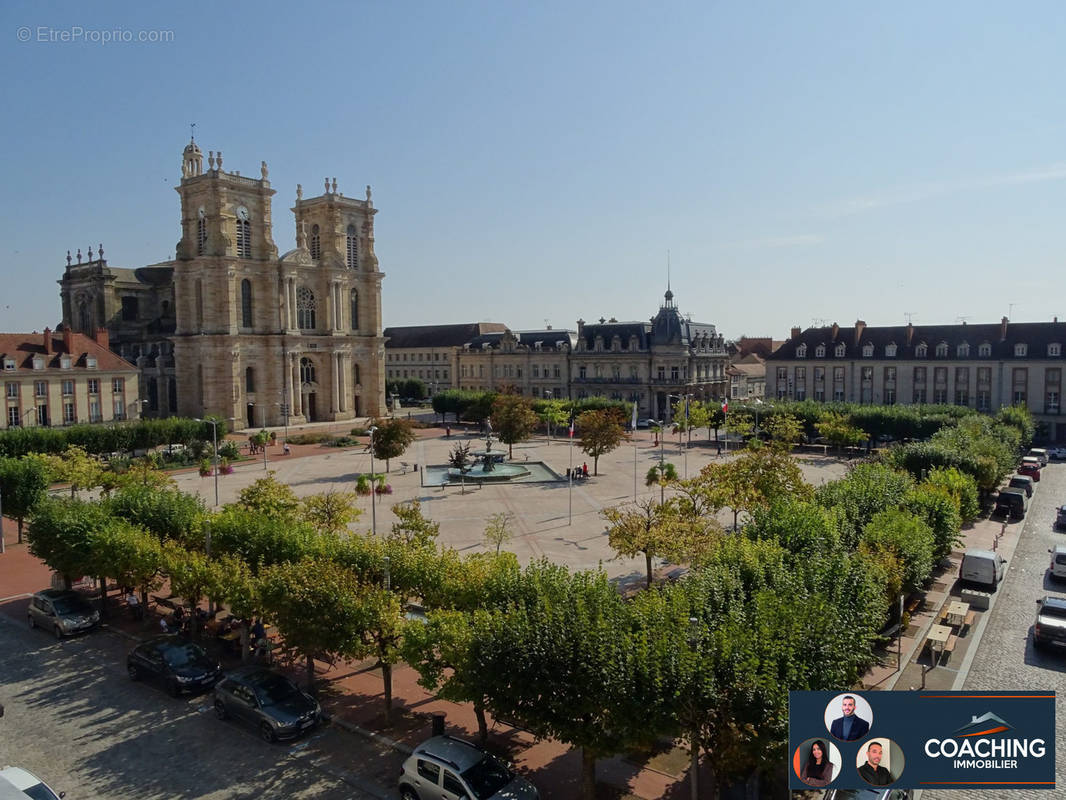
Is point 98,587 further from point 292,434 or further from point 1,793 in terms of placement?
point 292,434

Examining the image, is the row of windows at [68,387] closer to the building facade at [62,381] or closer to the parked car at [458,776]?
the building facade at [62,381]

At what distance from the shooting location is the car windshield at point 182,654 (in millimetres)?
21167

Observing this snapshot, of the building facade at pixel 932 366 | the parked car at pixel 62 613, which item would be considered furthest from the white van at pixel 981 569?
the building facade at pixel 932 366

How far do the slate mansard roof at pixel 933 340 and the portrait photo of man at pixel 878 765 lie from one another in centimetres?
7824

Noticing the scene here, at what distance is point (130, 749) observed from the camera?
18.0 meters

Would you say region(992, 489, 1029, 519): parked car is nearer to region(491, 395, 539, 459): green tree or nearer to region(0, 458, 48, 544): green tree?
region(491, 395, 539, 459): green tree

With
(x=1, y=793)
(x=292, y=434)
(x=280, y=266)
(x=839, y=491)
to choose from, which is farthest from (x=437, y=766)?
(x=280, y=266)

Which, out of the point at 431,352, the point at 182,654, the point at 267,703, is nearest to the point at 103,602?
the point at 182,654

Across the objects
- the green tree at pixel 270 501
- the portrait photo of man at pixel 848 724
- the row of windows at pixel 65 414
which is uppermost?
the row of windows at pixel 65 414

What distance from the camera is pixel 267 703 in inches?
733

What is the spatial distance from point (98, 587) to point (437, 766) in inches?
895

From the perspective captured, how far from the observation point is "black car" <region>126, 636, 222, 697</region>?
2069cm

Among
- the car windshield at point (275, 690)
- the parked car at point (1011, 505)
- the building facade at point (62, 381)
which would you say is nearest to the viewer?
the car windshield at point (275, 690)

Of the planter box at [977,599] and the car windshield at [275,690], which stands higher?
the car windshield at [275,690]
